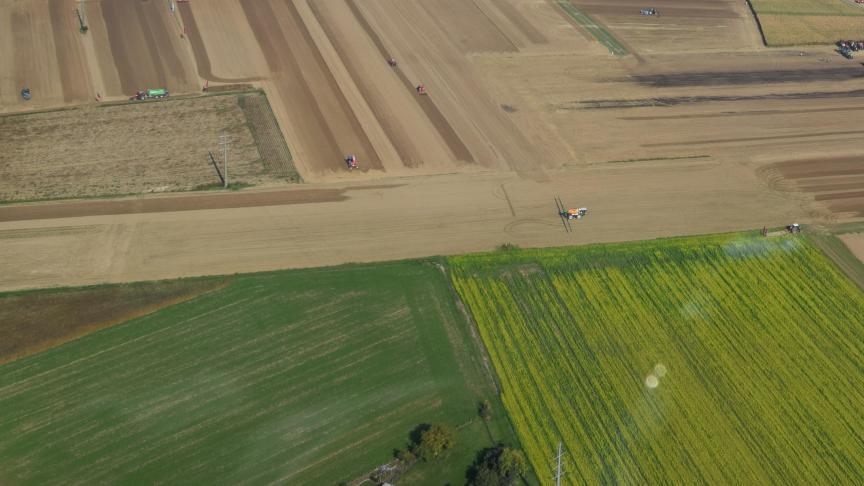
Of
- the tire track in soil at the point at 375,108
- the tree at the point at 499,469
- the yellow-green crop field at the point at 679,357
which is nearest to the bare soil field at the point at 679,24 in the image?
the tire track in soil at the point at 375,108

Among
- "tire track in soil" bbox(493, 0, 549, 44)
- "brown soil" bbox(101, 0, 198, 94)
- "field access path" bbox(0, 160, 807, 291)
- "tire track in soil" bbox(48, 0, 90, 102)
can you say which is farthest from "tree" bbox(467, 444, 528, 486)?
"tire track in soil" bbox(493, 0, 549, 44)

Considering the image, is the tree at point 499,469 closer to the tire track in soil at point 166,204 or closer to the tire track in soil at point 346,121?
the tire track in soil at point 166,204

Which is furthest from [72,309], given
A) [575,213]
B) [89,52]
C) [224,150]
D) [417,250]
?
[89,52]

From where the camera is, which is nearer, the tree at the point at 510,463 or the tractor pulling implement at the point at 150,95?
the tree at the point at 510,463

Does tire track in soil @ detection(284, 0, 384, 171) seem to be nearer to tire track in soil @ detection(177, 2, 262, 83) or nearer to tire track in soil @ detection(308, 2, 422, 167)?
tire track in soil @ detection(308, 2, 422, 167)

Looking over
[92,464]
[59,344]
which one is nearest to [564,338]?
[92,464]

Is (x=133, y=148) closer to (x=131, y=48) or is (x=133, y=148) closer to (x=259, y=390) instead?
(x=131, y=48)
